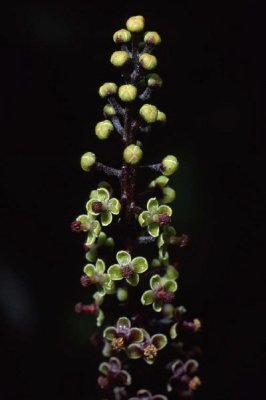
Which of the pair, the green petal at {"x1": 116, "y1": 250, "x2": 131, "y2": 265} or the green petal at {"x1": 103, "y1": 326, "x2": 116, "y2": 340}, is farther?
the green petal at {"x1": 103, "y1": 326, "x2": 116, "y2": 340}

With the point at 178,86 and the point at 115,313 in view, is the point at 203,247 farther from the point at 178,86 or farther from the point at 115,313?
the point at 115,313

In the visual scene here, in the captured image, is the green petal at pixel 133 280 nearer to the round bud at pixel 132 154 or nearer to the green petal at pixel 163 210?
the green petal at pixel 163 210

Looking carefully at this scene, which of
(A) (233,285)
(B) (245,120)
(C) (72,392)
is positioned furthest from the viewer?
(B) (245,120)

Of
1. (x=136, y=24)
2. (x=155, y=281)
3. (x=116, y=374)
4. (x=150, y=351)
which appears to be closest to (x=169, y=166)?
(x=155, y=281)

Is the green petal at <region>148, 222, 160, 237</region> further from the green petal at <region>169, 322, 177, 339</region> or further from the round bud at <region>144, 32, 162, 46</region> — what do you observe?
the round bud at <region>144, 32, 162, 46</region>

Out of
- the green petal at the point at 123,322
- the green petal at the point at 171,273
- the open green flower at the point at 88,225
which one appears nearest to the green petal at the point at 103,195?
the open green flower at the point at 88,225

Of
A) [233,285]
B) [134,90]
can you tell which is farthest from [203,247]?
[134,90]

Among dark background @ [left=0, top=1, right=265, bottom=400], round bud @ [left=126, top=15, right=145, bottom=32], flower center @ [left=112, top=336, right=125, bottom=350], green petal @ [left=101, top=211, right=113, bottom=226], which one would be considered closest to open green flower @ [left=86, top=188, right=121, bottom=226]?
green petal @ [left=101, top=211, right=113, bottom=226]

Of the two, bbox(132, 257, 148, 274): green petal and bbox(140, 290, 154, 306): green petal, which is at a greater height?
bbox(132, 257, 148, 274): green petal
